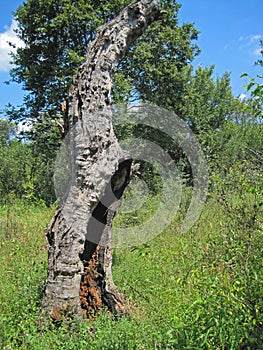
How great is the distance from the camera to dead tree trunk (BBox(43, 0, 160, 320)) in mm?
3479

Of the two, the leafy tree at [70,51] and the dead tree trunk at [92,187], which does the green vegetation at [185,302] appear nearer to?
the dead tree trunk at [92,187]

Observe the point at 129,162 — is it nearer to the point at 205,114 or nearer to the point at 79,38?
the point at 79,38

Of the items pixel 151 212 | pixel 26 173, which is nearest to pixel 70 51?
pixel 26 173

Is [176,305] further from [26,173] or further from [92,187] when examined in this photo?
[26,173]

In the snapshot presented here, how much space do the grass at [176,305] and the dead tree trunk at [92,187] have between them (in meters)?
0.31

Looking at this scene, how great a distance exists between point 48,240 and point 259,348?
220 cm

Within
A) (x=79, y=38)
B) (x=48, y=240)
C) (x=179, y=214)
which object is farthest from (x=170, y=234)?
(x=79, y=38)

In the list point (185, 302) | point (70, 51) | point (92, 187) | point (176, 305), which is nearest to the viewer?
point (92, 187)

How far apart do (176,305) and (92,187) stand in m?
1.65

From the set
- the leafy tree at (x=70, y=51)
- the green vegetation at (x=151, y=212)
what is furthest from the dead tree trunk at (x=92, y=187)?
the leafy tree at (x=70, y=51)

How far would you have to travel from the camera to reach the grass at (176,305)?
8.27ft

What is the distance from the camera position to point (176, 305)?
3.93 meters

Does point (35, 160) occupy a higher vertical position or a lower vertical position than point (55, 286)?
higher

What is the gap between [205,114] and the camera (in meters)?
18.3
